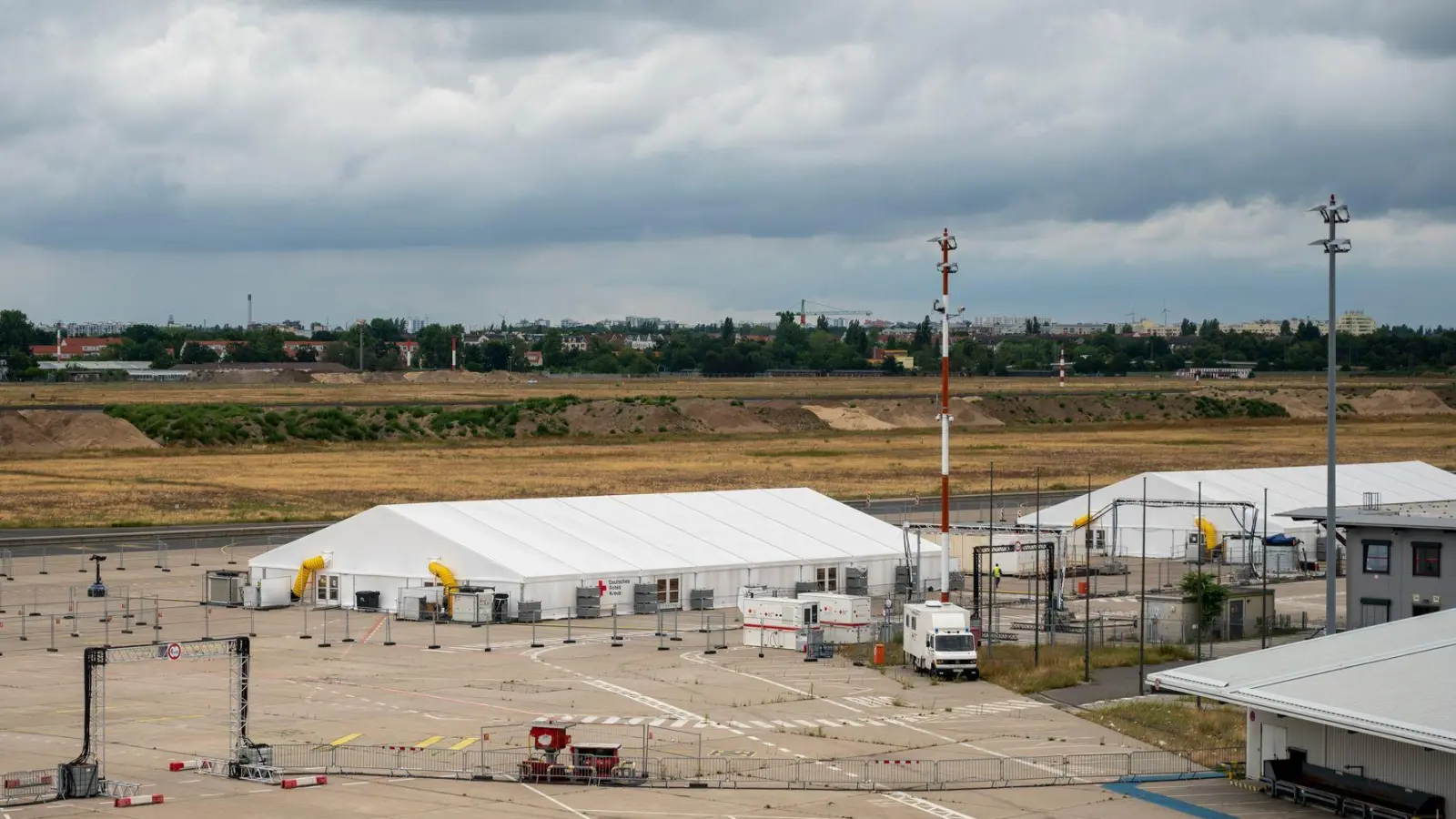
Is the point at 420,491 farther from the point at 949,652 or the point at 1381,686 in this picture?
the point at 1381,686

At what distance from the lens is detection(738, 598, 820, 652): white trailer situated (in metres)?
69.0

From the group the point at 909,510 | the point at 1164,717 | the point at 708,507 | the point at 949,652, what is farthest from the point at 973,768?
the point at 909,510

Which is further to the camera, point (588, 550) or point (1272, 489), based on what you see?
point (1272, 489)

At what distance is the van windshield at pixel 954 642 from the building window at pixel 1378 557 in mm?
15832

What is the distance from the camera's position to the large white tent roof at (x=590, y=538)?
78.6 m

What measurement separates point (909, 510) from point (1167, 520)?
24.9m

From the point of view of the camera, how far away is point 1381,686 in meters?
42.7

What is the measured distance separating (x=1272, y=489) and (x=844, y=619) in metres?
49.0

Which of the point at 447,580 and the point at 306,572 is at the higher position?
the point at 447,580

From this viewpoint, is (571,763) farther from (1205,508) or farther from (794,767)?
(1205,508)

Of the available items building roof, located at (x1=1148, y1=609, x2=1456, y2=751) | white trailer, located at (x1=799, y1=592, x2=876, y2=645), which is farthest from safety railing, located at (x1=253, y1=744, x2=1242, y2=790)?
white trailer, located at (x1=799, y1=592, x2=876, y2=645)

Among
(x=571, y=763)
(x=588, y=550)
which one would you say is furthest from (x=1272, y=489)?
(x=571, y=763)

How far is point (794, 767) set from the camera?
152 ft

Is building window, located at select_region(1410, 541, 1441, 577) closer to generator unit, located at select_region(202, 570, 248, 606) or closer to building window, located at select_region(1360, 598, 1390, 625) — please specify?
building window, located at select_region(1360, 598, 1390, 625)
